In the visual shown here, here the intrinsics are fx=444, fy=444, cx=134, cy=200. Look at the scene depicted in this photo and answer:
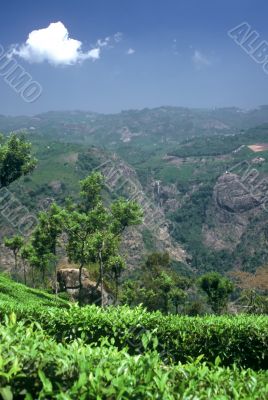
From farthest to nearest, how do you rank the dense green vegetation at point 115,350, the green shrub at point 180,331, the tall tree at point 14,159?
the tall tree at point 14,159 → the green shrub at point 180,331 → the dense green vegetation at point 115,350

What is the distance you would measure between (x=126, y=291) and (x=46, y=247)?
1865 centimetres

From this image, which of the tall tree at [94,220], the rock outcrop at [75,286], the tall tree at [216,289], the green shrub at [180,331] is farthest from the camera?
the tall tree at [216,289]

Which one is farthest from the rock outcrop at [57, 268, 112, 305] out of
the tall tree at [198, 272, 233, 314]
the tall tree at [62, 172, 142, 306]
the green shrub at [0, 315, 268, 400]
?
the green shrub at [0, 315, 268, 400]

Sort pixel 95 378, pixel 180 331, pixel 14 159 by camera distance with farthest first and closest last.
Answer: pixel 14 159, pixel 180 331, pixel 95 378

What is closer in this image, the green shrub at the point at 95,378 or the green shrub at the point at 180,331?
the green shrub at the point at 95,378

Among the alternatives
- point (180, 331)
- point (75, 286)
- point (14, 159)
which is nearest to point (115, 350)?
point (180, 331)

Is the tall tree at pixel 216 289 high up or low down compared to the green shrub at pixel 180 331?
down

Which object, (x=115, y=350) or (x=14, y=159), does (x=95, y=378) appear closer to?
(x=115, y=350)

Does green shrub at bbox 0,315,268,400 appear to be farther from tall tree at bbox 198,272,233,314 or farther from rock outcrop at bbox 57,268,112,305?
tall tree at bbox 198,272,233,314

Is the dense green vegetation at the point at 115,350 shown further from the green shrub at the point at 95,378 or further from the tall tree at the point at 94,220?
the tall tree at the point at 94,220

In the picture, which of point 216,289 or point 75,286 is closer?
point 75,286

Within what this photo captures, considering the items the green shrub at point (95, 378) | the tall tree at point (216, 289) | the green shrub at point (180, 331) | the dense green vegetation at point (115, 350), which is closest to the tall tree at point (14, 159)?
the dense green vegetation at point (115, 350)

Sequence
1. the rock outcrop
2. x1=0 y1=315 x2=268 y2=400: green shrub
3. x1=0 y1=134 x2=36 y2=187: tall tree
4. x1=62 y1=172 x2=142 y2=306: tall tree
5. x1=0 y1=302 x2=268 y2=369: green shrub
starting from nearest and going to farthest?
x1=0 y1=315 x2=268 y2=400: green shrub < x1=0 y1=302 x2=268 y2=369: green shrub < x1=0 y1=134 x2=36 y2=187: tall tree < x1=62 y1=172 x2=142 y2=306: tall tree < the rock outcrop

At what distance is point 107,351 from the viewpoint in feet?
26.8
